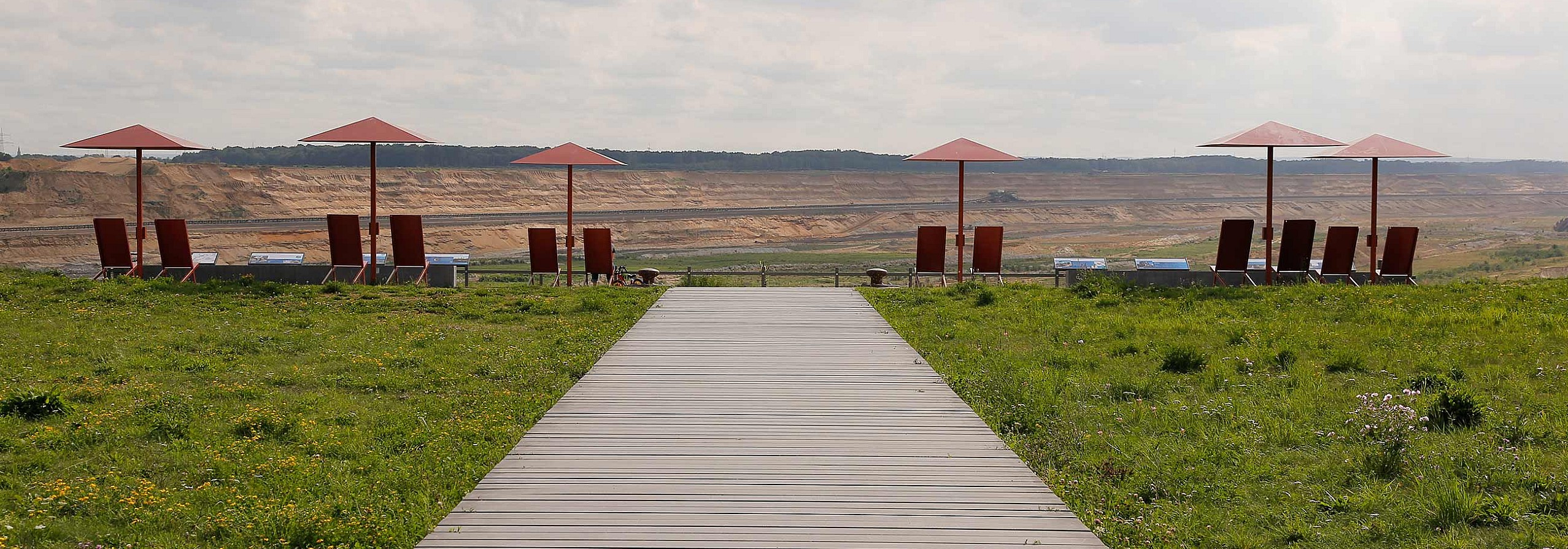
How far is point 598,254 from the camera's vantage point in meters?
16.1

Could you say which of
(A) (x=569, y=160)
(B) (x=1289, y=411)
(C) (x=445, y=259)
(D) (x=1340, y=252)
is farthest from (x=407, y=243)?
(D) (x=1340, y=252)

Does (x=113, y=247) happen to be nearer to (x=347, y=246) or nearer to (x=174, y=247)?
(x=174, y=247)

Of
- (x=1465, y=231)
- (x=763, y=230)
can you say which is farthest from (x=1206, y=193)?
(x=763, y=230)

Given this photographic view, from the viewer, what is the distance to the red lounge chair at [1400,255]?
15.2 metres

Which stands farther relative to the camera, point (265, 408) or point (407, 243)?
point (407, 243)

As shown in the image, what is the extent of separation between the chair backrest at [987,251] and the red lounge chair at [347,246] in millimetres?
8330

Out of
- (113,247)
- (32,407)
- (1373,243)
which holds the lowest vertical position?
(32,407)

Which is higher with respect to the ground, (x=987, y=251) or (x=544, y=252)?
(x=987, y=251)

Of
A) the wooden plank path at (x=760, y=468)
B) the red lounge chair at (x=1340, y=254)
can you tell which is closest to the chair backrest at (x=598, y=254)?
the wooden plank path at (x=760, y=468)

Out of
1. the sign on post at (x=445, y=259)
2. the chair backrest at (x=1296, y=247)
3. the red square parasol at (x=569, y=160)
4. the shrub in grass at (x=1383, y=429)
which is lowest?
the sign on post at (x=445, y=259)

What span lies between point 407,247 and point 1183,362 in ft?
35.6

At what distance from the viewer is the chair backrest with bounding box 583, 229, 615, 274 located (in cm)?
1598

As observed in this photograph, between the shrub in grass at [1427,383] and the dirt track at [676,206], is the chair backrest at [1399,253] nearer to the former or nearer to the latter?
the shrub in grass at [1427,383]

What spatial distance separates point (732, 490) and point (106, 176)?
7066 centimetres
